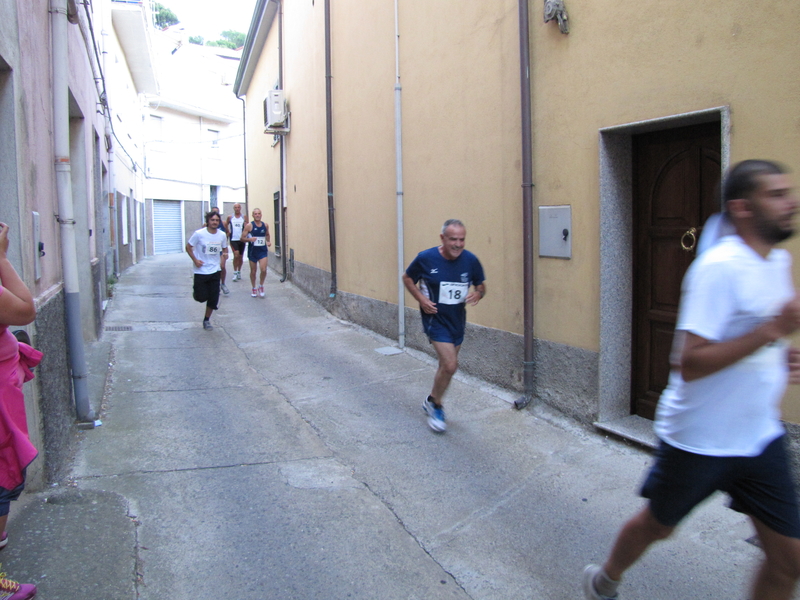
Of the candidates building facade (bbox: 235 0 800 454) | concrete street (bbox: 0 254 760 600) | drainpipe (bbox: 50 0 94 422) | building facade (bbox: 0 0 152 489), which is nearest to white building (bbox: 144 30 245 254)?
building facade (bbox: 0 0 152 489)

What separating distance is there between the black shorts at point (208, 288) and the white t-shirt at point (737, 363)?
8.17 metres

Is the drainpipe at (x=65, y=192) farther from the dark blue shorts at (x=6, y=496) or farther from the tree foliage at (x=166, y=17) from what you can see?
the tree foliage at (x=166, y=17)

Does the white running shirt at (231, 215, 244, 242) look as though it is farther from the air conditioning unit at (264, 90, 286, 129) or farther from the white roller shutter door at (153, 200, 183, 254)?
the white roller shutter door at (153, 200, 183, 254)

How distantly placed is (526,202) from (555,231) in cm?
36

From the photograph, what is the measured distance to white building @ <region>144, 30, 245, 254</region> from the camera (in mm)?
27391

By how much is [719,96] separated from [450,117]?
3243mm

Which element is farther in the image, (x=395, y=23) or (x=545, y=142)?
(x=395, y=23)

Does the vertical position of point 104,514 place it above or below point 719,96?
below

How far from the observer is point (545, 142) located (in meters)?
5.42

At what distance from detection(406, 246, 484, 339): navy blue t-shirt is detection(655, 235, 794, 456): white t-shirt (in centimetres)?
287

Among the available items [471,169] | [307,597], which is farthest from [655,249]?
[307,597]

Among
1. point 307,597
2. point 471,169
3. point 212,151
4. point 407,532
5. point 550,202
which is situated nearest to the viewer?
point 307,597

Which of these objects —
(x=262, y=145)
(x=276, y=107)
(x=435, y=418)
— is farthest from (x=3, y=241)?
(x=262, y=145)

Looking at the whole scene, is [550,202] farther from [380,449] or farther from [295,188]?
[295,188]
